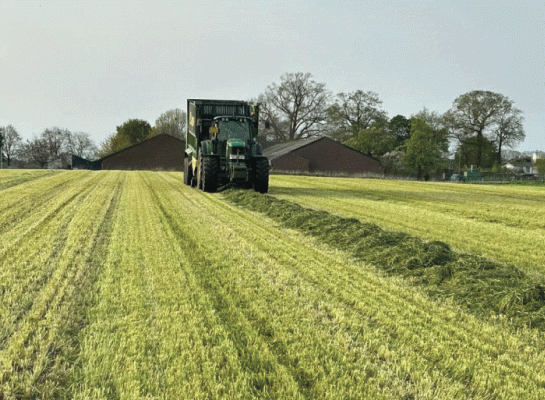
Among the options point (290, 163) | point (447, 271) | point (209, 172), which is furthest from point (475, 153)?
point (447, 271)

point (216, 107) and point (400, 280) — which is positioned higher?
point (216, 107)

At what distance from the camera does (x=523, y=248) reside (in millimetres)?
7105

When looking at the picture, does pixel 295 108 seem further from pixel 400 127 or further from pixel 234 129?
pixel 234 129

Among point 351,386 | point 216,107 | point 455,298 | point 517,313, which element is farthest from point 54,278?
point 216,107

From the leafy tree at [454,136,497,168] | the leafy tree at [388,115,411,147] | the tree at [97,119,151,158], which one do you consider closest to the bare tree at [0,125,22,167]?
the tree at [97,119,151,158]

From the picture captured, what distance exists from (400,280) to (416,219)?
5.24 metres

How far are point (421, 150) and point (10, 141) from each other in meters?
73.8

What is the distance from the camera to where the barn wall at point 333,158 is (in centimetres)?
4678

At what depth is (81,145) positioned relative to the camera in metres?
90.8

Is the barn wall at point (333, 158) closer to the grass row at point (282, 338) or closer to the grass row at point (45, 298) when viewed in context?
the grass row at point (45, 298)

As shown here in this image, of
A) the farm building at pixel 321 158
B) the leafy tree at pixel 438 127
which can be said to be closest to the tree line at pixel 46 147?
the farm building at pixel 321 158

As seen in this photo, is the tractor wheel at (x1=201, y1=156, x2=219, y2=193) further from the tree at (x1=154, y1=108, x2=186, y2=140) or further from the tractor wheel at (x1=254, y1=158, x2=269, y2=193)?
the tree at (x1=154, y1=108, x2=186, y2=140)

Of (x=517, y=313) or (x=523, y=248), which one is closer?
(x=517, y=313)

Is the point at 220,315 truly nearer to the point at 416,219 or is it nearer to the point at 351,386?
the point at 351,386
